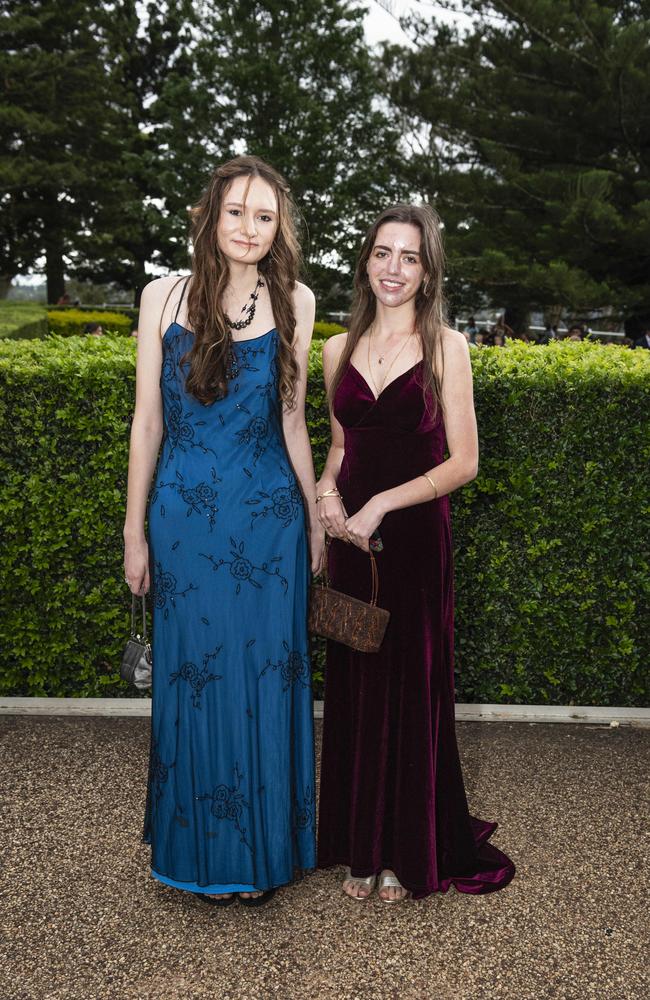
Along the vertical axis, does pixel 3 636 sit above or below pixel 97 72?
below

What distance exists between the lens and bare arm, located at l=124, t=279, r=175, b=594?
2.61 metres

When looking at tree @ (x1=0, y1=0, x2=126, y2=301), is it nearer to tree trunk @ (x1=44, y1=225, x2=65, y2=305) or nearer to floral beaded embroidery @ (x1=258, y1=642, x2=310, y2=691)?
tree trunk @ (x1=44, y1=225, x2=65, y2=305)

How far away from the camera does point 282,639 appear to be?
269 cm

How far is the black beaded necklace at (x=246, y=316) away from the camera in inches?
104

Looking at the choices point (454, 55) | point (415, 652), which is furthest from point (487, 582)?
point (454, 55)

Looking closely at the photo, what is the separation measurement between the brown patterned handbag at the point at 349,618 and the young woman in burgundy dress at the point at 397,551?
12 cm

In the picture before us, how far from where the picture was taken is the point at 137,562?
2746 mm

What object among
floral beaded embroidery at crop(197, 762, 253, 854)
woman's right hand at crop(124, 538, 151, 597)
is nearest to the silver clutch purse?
woman's right hand at crop(124, 538, 151, 597)

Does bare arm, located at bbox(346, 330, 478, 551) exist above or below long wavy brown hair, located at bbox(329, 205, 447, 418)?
below

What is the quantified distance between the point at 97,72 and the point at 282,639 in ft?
109

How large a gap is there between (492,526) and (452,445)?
5.60 ft

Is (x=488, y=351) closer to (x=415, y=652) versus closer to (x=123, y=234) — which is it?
(x=415, y=652)

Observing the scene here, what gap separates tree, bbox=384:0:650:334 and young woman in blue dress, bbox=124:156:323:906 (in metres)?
16.9

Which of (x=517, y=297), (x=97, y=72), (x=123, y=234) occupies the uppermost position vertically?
(x=97, y=72)
